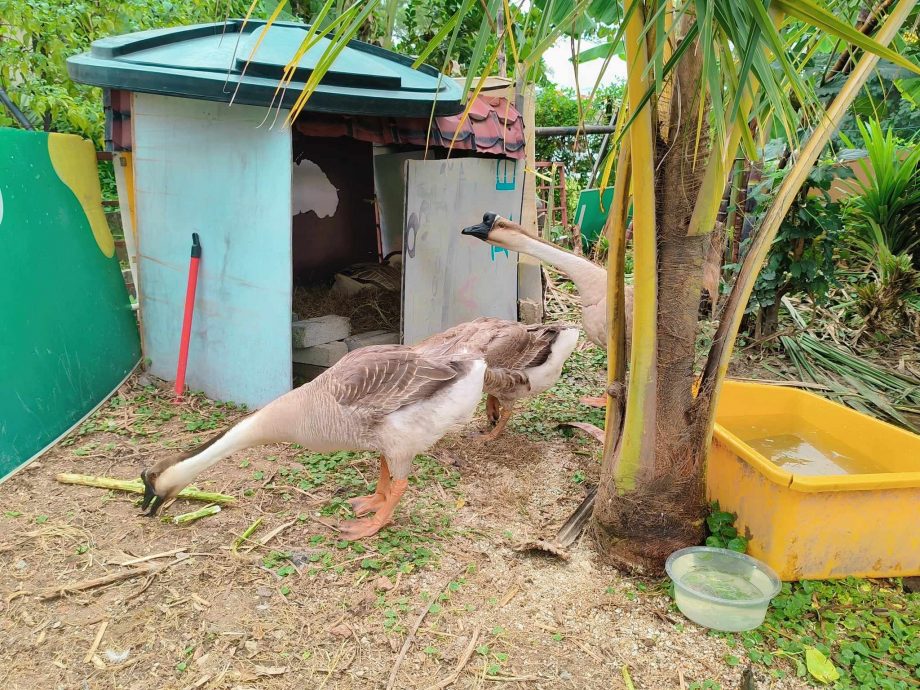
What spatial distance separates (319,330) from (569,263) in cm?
223

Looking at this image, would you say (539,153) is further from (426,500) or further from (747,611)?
(747,611)

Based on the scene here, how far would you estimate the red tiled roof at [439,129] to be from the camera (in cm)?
510

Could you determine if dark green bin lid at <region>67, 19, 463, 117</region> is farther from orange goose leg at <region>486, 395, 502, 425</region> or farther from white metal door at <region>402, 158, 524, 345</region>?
orange goose leg at <region>486, 395, 502, 425</region>

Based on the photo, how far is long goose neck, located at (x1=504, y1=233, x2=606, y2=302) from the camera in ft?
15.6

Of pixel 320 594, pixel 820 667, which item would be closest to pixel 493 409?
pixel 320 594

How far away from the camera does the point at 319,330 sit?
5570 millimetres

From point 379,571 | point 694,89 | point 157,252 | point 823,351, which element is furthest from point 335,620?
point 823,351

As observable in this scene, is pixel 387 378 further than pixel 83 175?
No

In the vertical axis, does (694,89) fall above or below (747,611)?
above

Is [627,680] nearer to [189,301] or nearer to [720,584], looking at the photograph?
[720,584]

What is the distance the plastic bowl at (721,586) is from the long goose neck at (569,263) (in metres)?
2.32

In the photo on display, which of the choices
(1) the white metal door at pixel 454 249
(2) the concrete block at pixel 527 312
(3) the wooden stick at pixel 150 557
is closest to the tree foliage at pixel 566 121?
(2) the concrete block at pixel 527 312

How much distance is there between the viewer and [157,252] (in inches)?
203

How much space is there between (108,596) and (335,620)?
106cm
